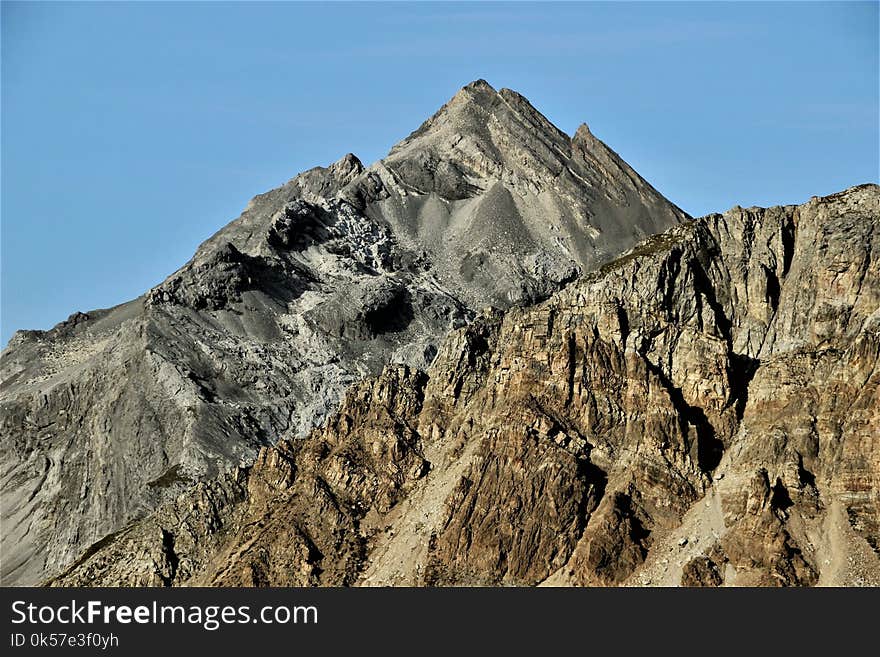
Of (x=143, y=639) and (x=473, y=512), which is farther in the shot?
(x=473, y=512)

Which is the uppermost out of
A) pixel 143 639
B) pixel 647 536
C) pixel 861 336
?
pixel 861 336

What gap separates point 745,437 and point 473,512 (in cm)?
2266

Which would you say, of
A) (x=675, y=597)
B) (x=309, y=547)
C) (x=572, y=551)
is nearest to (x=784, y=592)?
(x=675, y=597)

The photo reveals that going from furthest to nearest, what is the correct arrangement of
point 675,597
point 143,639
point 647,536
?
point 647,536, point 675,597, point 143,639

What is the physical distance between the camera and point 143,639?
163m

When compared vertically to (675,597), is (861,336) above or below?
above

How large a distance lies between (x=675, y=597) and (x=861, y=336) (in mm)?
31560

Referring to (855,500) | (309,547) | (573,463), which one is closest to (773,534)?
(855,500)

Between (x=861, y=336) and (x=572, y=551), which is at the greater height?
(x=861, y=336)

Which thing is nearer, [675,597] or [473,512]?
[675,597]

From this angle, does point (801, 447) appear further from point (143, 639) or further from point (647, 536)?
point (143, 639)

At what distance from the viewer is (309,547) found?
7864 inches

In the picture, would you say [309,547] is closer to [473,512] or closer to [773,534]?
[473,512]

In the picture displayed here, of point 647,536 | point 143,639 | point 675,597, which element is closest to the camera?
point 143,639
